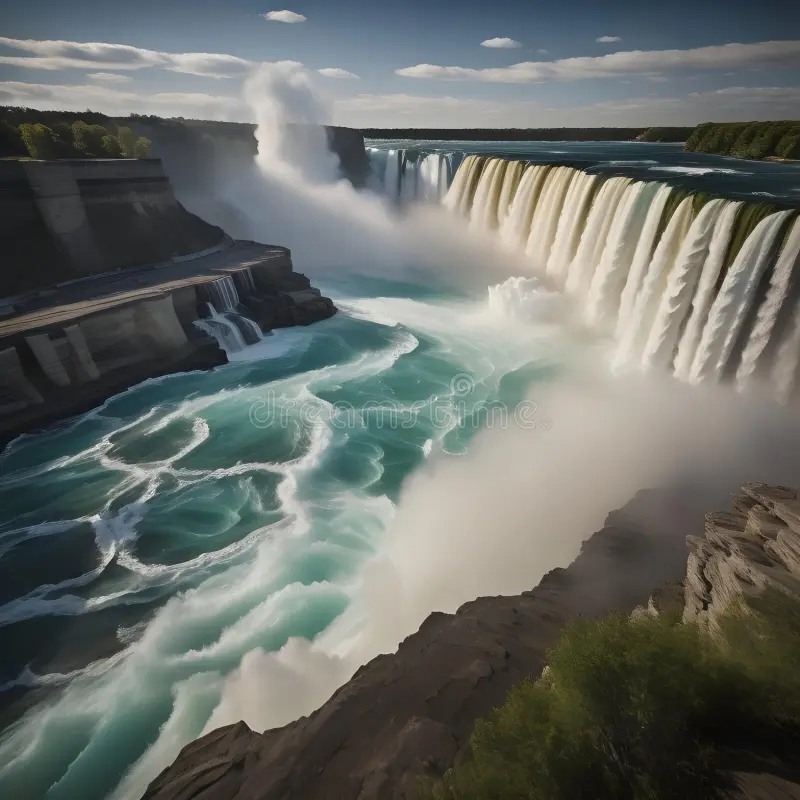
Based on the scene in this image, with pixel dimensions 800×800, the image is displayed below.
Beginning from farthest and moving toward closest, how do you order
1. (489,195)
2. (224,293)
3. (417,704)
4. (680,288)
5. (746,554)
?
(489,195), (224,293), (680,288), (417,704), (746,554)

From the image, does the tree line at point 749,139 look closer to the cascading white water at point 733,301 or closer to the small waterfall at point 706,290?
the small waterfall at point 706,290

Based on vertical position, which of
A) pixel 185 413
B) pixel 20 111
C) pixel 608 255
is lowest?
pixel 185 413

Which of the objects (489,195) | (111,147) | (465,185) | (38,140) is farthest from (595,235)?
(38,140)

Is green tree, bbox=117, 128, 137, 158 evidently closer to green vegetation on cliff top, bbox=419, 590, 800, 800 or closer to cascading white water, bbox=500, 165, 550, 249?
cascading white water, bbox=500, 165, 550, 249

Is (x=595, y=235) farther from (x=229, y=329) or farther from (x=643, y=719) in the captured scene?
(x=643, y=719)

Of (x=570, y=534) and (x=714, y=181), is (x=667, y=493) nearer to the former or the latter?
(x=570, y=534)

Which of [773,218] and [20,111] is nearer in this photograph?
[773,218]

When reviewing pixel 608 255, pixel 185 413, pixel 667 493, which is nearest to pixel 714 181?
pixel 608 255
